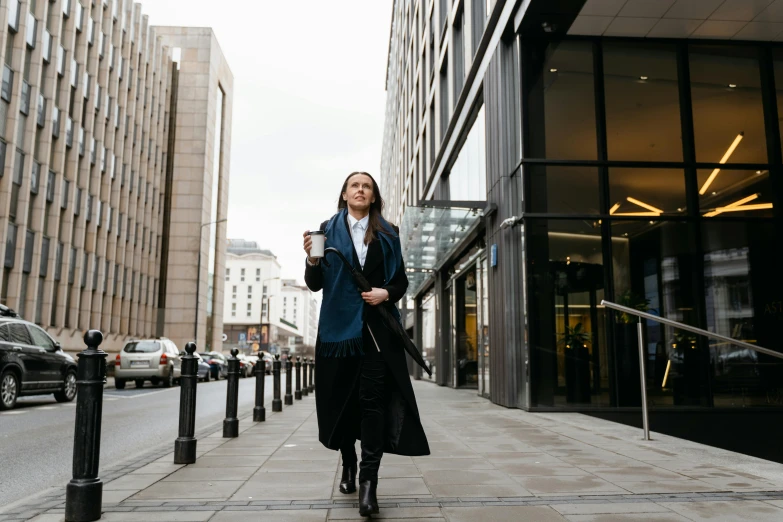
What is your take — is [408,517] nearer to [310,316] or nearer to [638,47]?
[638,47]

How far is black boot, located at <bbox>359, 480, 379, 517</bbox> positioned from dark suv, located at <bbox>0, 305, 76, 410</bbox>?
962 cm

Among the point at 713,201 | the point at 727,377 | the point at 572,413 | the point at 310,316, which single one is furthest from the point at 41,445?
the point at 310,316

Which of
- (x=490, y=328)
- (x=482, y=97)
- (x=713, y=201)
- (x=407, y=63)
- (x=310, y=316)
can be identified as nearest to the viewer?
(x=713, y=201)

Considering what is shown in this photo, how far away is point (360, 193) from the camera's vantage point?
4.16m

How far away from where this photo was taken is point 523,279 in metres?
11.1

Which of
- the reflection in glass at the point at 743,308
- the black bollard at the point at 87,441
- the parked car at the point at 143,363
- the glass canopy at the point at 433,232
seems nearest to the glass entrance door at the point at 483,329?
the glass canopy at the point at 433,232

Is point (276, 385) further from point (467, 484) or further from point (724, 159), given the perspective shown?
point (724, 159)

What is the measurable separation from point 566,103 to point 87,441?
9.95 meters

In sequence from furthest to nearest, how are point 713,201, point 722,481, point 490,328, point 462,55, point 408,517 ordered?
point 462,55 < point 490,328 < point 713,201 < point 722,481 < point 408,517

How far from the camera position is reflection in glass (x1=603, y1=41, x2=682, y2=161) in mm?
11547

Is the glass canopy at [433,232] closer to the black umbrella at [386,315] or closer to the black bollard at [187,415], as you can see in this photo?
the black bollard at [187,415]

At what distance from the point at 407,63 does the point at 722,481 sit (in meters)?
31.4

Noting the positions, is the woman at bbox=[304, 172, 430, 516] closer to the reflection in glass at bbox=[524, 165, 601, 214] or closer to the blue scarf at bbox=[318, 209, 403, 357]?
the blue scarf at bbox=[318, 209, 403, 357]

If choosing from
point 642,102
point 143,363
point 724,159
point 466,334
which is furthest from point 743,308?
point 143,363
